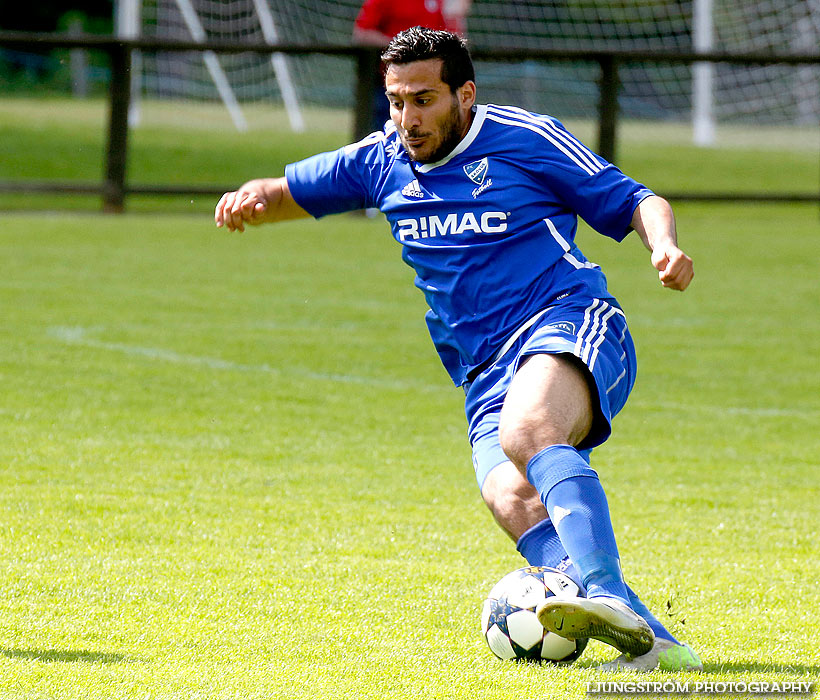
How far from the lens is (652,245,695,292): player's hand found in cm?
328

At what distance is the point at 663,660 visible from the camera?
3.10 meters

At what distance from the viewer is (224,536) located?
14.3 ft

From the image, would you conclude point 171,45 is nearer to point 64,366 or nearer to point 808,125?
point 64,366

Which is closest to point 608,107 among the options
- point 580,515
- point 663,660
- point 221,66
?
point 580,515

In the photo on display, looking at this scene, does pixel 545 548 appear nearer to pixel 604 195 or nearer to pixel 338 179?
pixel 604 195

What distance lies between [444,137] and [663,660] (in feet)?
5.01

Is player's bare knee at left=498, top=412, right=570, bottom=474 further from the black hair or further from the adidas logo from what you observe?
the black hair

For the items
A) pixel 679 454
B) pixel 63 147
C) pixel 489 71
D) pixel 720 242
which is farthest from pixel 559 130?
pixel 489 71

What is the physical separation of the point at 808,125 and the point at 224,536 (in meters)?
22.2

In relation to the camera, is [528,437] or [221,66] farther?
[221,66]

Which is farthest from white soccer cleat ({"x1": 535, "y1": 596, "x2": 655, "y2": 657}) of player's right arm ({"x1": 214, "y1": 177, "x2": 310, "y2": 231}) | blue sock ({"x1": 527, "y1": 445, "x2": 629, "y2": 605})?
player's right arm ({"x1": 214, "y1": 177, "x2": 310, "y2": 231})

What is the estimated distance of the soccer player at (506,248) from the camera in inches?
135

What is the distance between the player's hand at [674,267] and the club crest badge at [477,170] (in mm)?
630

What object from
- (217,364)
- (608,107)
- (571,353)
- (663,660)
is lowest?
(217,364)
